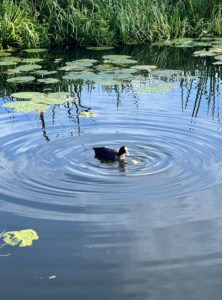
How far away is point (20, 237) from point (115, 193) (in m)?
1.17

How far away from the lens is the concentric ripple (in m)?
5.61

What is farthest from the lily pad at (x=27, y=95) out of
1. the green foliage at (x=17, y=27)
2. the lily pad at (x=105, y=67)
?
the green foliage at (x=17, y=27)

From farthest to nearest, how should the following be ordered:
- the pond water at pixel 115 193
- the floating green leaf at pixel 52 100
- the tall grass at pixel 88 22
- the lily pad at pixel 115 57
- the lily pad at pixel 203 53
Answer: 1. the tall grass at pixel 88 22
2. the lily pad at pixel 203 53
3. the lily pad at pixel 115 57
4. the floating green leaf at pixel 52 100
5. the pond water at pixel 115 193

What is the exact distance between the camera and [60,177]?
616cm

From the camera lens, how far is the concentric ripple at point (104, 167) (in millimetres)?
5609

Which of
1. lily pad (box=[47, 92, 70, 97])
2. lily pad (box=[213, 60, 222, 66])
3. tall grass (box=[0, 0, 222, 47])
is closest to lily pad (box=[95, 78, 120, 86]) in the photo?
lily pad (box=[47, 92, 70, 97])

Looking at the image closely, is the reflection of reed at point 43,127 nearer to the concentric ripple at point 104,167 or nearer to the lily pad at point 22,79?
the concentric ripple at point 104,167

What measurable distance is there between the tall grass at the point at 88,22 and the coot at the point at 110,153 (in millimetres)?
7499

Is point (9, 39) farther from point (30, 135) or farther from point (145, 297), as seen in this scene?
point (145, 297)

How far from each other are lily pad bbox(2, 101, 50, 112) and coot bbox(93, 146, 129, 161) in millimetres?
2131

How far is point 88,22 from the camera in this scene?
13539mm

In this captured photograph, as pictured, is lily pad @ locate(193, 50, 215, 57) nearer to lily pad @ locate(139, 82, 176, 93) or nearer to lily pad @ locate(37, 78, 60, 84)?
lily pad @ locate(139, 82, 176, 93)

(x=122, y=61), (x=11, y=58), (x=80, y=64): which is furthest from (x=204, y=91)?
(x=11, y=58)

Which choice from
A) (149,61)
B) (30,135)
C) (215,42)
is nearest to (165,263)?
(30,135)
